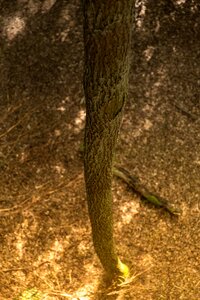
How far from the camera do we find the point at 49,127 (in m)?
6.79

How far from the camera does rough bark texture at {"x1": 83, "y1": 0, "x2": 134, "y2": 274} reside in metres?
2.38

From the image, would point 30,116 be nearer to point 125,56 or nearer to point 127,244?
point 127,244

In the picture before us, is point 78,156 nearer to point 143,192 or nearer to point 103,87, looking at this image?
point 143,192

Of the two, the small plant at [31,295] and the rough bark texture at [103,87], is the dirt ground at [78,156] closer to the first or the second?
the small plant at [31,295]

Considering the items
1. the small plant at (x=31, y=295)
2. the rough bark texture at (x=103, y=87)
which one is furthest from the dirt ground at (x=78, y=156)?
the rough bark texture at (x=103, y=87)

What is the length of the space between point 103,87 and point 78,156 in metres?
3.72

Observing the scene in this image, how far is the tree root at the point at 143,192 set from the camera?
5.93 metres

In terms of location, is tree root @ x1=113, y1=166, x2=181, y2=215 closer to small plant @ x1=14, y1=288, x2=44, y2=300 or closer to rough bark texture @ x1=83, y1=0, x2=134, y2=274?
rough bark texture @ x1=83, y1=0, x2=134, y2=274

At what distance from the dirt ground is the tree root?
0.31 feet

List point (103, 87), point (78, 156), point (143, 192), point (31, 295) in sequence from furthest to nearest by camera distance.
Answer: point (78, 156) < point (143, 192) < point (31, 295) < point (103, 87)

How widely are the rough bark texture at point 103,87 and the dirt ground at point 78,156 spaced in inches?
51.9

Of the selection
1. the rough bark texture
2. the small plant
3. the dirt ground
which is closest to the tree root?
the dirt ground

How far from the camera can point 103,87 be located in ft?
9.27

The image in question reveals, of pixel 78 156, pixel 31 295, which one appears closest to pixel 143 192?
pixel 78 156
